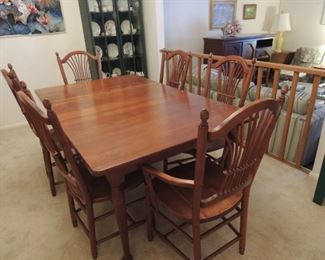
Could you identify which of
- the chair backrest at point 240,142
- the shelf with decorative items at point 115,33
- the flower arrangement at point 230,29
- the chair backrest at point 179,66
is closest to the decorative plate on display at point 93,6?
the shelf with decorative items at point 115,33

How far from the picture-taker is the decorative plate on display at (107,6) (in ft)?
11.1

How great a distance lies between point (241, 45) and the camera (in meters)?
4.36

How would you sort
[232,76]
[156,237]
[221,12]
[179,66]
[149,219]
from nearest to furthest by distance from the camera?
[149,219] → [156,237] → [232,76] → [179,66] → [221,12]

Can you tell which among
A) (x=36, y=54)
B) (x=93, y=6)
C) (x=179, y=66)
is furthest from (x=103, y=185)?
(x=93, y=6)

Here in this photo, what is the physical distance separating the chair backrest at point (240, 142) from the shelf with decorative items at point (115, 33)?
9.39 ft

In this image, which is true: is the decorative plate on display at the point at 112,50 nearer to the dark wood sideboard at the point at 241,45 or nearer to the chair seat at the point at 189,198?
the dark wood sideboard at the point at 241,45

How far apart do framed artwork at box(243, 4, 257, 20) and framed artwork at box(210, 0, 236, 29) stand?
31 cm

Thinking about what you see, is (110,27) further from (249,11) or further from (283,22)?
(283,22)

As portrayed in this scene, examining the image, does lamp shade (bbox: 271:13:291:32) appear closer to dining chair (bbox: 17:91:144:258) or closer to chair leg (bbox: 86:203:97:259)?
dining chair (bbox: 17:91:144:258)

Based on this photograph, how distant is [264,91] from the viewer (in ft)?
7.97

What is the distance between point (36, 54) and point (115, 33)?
1073mm

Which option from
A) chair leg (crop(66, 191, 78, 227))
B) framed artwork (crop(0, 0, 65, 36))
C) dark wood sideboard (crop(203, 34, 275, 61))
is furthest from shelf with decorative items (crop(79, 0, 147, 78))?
chair leg (crop(66, 191, 78, 227))

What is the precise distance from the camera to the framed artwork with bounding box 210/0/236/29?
14.8 feet

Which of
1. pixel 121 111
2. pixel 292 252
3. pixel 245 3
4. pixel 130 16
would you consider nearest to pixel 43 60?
pixel 130 16
